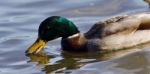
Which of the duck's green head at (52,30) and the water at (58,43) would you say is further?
the duck's green head at (52,30)

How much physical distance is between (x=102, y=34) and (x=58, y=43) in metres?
1.14

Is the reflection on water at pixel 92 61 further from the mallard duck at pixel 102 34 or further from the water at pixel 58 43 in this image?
the mallard duck at pixel 102 34

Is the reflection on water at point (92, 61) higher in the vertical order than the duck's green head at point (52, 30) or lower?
lower

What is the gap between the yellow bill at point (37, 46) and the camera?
10.2 meters

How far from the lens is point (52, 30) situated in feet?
34.0

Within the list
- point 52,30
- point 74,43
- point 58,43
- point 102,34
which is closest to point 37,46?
point 52,30

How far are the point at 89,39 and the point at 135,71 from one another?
1.70 m

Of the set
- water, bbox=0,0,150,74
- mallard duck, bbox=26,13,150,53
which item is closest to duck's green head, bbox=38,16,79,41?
mallard duck, bbox=26,13,150,53

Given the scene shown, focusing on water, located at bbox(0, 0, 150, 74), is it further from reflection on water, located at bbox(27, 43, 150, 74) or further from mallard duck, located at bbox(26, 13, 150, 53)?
mallard duck, located at bbox(26, 13, 150, 53)

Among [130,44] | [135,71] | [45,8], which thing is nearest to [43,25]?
[130,44]

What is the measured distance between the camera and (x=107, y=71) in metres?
8.77

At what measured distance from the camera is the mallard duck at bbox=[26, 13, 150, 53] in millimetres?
10102

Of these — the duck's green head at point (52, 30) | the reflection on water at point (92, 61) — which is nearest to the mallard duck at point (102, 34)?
the duck's green head at point (52, 30)

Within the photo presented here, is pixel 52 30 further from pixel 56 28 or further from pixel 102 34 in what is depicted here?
pixel 102 34
